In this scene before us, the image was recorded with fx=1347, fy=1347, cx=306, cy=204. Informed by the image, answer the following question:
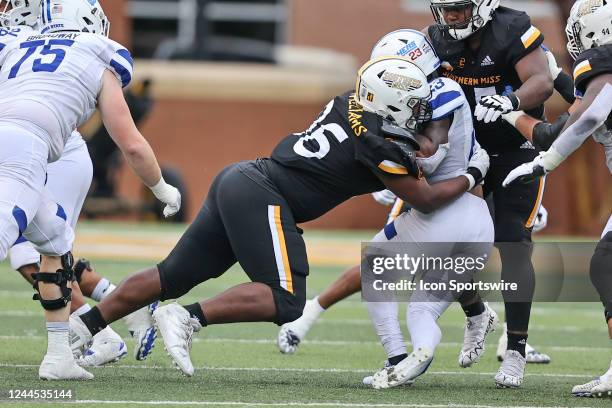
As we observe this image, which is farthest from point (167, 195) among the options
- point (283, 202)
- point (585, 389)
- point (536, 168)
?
point (585, 389)

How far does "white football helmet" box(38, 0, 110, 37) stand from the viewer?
20.1ft

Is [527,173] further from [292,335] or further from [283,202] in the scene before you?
[292,335]

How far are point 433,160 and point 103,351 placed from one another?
1820 millimetres

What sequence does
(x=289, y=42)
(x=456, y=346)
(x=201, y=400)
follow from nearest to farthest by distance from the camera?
(x=201, y=400) → (x=456, y=346) → (x=289, y=42)

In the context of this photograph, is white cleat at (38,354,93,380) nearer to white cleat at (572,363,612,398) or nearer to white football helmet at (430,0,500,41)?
white cleat at (572,363,612,398)

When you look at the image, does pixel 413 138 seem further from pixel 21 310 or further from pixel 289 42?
pixel 289 42

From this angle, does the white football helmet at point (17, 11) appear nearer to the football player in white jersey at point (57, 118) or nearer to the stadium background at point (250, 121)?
the football player in white jersey at point (57, 118)

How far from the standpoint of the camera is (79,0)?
6.20 m

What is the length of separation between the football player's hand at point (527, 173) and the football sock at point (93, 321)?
195 cm

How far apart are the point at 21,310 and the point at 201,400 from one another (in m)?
3.68

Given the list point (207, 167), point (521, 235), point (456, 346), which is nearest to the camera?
point (521, 235)

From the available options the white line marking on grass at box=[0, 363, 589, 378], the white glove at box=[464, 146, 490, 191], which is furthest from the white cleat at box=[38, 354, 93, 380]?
the white glove at box=[464, 146, 490, 191]

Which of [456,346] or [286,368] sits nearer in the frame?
[286,368]

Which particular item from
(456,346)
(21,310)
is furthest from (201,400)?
(21,310)
